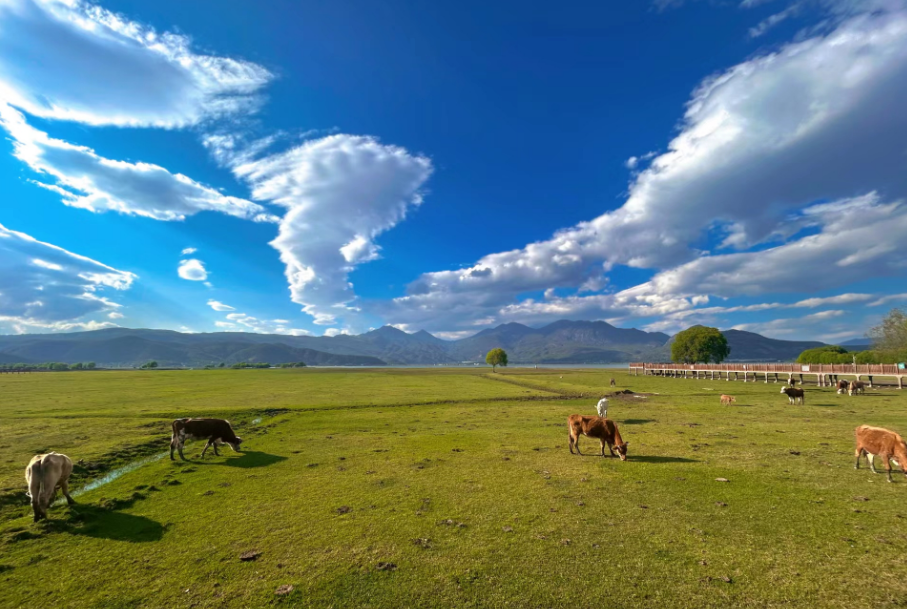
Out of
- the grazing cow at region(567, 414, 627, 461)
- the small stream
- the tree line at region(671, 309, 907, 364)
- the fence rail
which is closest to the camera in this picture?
the small stream

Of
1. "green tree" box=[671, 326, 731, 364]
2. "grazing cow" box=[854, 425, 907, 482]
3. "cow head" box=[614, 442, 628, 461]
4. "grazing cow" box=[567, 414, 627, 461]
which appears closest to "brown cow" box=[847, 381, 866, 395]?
"grazing cow" box=[854, 425, 907, 482]

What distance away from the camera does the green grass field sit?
6.54m

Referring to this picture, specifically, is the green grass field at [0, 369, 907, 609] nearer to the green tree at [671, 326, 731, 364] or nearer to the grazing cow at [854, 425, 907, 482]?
the grazing cow at [854, 425, 907, 482]

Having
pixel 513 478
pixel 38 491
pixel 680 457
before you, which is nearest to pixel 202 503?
pixel 38 491

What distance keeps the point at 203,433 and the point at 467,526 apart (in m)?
13.8

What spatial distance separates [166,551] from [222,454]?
9811 mm

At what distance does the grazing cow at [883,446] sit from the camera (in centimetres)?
1151

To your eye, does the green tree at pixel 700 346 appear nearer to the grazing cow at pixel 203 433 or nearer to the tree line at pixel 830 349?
the tree line at pixel 830 349

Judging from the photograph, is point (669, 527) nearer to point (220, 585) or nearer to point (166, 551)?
point (220, 585)

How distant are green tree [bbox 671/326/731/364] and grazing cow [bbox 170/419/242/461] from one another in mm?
110292

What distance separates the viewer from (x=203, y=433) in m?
16.4

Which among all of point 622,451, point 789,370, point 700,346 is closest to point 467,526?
point 622,451

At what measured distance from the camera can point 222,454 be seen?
1678cm

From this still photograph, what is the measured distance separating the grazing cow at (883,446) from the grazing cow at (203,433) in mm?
24119
